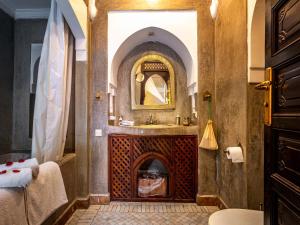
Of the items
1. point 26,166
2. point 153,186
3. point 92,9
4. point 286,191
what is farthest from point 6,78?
point 286,191

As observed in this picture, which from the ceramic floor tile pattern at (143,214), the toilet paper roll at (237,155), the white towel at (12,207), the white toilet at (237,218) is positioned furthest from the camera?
the ceramic floor tile pattern at (143,214)

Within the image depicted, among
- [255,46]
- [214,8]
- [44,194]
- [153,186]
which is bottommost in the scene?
[153,186]

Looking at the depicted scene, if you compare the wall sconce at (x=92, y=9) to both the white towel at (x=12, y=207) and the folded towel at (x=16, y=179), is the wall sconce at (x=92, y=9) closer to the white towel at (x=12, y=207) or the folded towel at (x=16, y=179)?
the folded towel at (x=16, y=179)

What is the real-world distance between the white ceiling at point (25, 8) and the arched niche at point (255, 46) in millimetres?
3018

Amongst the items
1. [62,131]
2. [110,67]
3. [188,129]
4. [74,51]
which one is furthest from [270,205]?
[74,51]

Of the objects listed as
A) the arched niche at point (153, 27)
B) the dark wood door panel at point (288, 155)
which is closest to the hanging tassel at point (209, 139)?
the arched niche at point (153, 27)

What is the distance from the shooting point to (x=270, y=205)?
121 cm

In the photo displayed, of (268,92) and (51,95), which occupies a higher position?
(51,95)

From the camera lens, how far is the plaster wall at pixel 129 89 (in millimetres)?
3990

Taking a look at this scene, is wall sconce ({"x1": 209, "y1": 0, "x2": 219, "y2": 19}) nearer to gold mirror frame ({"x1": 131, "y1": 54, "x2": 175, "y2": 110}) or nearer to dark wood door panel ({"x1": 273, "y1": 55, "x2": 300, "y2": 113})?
gold mirror frame ({"x1": 131, "y1": 54, "x2": 175, "y2": 110})

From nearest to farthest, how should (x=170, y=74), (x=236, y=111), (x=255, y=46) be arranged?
(x=255, y=46) < (x=236, y=111) < (x=170, y=74)

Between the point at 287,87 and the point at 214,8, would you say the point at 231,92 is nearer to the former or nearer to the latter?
the point at 214,8

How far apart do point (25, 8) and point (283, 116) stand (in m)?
4.09

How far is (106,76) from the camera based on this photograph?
3393mm
